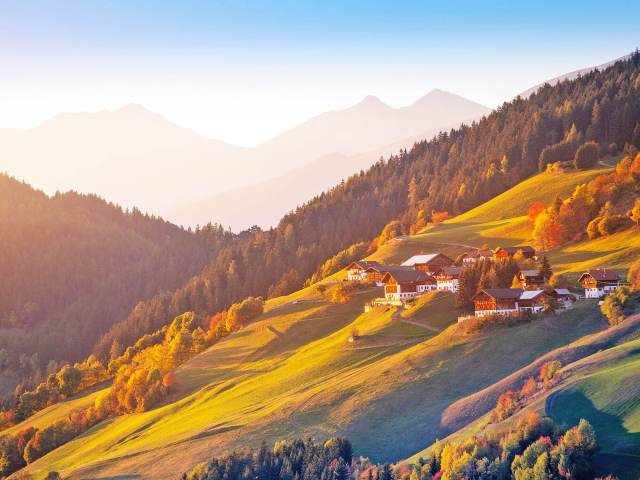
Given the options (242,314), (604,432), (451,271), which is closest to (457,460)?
(604,432)

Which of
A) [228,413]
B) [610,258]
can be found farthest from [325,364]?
[610,258]

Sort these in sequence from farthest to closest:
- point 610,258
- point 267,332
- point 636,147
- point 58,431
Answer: point 636,147 → point 267,332 → point 58,431 → point 610,258

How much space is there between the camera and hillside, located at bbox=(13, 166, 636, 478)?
86.9 meters

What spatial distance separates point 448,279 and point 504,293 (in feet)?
69.2

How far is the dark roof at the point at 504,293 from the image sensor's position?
104 m

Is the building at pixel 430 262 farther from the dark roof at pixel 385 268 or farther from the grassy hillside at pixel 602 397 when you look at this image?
the grassy hillside at pixel 602 397

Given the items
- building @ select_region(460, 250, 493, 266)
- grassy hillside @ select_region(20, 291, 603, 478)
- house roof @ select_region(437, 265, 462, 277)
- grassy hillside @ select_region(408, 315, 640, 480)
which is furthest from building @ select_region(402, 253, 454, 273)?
grassy hillside @ select_region(408, 315, 640, 480)

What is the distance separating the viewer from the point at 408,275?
127750 mm

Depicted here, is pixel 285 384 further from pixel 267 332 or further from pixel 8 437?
pixel 8 437

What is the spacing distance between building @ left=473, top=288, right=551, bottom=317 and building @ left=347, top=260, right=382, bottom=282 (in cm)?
3970

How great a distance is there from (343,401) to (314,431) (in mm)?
6542

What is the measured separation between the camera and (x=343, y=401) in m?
92.0

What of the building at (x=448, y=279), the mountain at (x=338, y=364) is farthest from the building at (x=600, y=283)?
the building at (x=448, y=279)

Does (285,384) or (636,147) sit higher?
(636,147)
